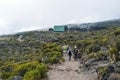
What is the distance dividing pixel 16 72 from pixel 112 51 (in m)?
7.74

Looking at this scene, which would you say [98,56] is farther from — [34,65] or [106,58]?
[34,65]

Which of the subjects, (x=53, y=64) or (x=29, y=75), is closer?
(x=29, y=75)

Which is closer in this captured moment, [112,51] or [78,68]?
[112,51]

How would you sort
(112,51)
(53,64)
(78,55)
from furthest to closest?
(78,55)
(53,64)
(112,51)

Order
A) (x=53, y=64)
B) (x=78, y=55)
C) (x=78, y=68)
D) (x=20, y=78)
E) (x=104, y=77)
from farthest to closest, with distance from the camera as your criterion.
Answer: (x=78, y=55), (x=53, y=64), (x=78, y=68), (x=20, y=78), (x=104, y=77)

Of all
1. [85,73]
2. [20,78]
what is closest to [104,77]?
[85,73]

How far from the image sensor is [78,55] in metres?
34.6

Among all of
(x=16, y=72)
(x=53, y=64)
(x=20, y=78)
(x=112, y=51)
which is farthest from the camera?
(x=53, y=64)

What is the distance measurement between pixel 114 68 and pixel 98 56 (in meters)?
6.78

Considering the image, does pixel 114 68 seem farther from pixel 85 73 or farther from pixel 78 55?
pixel 78 55

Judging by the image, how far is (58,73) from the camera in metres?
24.6

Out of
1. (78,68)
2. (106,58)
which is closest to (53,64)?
(78,68)

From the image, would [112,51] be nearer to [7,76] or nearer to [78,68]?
[78,68]

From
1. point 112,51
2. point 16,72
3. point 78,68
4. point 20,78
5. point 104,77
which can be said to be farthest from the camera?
point 78,68
